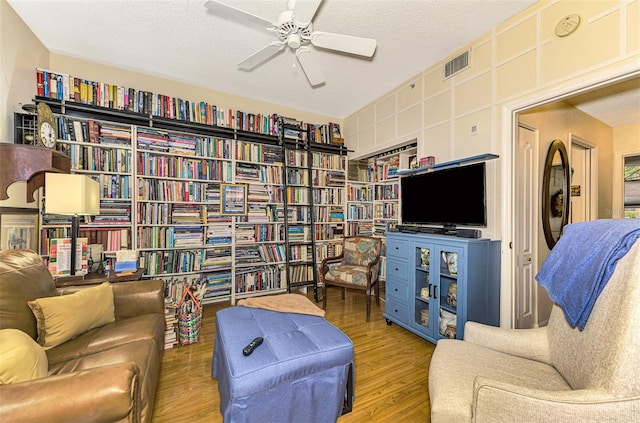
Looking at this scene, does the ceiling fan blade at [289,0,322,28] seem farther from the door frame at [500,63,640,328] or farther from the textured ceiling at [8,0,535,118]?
the door frame at [500,63,640,328]

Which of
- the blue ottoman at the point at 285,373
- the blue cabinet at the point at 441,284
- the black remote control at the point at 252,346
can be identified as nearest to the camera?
the blue ottoman at the point at 285,373

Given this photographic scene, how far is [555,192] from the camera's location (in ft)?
9.11

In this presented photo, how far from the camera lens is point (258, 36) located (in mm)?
2299

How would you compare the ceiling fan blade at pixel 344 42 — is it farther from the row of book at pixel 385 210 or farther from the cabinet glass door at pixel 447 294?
the row of book at pixel 385 210

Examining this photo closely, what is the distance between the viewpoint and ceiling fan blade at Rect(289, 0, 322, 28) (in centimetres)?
154

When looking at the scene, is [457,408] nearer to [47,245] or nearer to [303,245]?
[303,245]

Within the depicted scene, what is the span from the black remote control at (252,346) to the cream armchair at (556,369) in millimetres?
852

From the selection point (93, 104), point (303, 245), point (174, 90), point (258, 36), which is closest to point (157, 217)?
point (93, 104)

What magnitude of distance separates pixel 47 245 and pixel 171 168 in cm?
131

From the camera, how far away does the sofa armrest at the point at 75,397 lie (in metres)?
0.79

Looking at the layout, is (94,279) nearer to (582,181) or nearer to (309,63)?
(309,63)

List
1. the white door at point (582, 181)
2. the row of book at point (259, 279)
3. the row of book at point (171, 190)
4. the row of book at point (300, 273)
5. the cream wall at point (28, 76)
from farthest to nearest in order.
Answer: the row of book at point (300, 273), the row of book at point (259, 279), the white door at point (582, 181), the row of book at point (171, 190), the cream wall at point (28, 76)

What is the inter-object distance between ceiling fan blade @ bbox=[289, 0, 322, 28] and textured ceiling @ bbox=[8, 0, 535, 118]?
35 centimetres

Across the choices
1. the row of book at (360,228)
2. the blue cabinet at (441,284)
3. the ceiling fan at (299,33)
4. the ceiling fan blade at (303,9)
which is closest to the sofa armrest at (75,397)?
the ceiling fan at (299,33)
